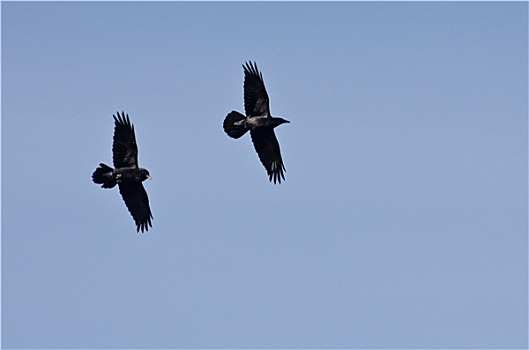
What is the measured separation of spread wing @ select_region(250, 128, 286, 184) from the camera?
57.7m

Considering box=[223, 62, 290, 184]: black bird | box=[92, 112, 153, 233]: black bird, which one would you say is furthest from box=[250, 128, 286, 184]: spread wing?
box=[92, 112, 153, 233]: black bird

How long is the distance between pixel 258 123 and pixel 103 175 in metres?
5.21

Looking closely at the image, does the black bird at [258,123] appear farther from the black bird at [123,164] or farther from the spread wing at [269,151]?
the black bird at [123,164]

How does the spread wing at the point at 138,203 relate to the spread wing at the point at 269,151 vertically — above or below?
below

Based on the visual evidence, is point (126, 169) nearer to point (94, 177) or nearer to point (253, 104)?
point (94, 177)

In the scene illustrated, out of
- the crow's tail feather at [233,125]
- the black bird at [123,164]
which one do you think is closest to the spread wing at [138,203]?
the black bird at [123,164]

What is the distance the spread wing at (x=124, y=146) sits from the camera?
5600 cm

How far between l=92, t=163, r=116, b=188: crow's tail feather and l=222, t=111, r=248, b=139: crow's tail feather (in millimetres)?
3857

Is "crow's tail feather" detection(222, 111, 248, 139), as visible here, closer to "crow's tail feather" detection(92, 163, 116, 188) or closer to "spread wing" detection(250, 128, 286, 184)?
"spread wing" detection(250, 128, 286, 184)

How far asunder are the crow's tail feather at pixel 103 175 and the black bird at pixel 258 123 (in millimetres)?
3857

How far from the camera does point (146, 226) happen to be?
58.2 m

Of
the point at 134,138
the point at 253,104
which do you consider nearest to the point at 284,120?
the point at 253,104

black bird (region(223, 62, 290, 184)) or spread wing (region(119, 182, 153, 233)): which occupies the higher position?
black bird (region(223, 62, 290, 184))

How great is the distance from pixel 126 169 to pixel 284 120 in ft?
17.5
